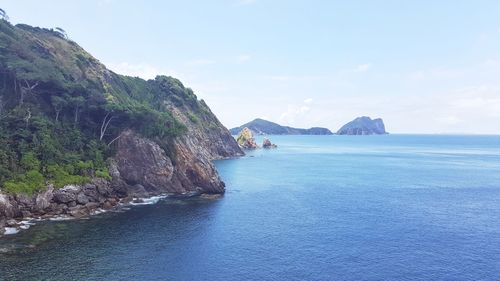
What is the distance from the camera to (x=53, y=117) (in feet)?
341

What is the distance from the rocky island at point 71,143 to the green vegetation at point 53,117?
0.71ft

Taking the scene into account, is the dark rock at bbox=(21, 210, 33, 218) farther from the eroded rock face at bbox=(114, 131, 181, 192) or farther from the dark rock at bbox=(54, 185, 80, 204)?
the eroded rock face at bbox=(114, 131, 181, 192)

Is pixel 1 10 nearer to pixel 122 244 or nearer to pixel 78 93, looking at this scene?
pixel 78 93

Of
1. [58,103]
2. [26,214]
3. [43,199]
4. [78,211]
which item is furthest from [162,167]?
[26,214]

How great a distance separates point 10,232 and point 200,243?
33054 millimetres

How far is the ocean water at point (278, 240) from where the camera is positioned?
5625cm

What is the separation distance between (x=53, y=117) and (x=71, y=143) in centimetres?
1070

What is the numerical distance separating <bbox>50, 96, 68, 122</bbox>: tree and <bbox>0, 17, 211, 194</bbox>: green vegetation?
0.76 ft

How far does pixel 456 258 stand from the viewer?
203ft

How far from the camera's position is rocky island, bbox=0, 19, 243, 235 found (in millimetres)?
82812

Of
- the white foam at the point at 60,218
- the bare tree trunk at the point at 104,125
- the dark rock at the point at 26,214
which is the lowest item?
the white foam at the point at 60,218

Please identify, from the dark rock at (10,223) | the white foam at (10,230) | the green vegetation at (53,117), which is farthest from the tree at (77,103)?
the white foam at (10,230)

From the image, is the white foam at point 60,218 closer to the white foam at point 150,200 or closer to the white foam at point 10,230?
the white foam at point 10,230

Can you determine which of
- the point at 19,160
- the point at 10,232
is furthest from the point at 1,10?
the point at 10,232
